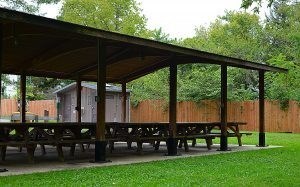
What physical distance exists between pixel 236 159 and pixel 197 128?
304cm

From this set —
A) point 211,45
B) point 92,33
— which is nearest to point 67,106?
point 211,45

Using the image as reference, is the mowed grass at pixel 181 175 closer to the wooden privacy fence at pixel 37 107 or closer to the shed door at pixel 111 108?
the shed door at pixel 111 108

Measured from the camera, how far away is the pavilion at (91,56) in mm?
9969

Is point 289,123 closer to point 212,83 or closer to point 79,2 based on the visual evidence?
point 212,83

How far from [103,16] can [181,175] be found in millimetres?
33540

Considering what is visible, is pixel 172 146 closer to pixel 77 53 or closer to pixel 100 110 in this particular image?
pixel 100 110

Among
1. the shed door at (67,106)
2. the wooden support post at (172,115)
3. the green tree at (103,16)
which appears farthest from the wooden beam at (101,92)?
the green tree at (103,16)

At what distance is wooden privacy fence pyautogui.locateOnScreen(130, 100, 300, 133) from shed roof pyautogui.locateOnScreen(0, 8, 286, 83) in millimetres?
13424

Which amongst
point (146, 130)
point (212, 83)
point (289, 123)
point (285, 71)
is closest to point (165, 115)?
point (212, 83)

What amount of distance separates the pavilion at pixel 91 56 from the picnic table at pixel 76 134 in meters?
0.55

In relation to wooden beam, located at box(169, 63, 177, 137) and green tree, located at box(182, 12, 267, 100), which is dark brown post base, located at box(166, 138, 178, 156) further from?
green tree, located at box(182, 12, 267, 100)

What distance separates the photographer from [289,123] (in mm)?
29297

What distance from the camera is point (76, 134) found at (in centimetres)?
1143

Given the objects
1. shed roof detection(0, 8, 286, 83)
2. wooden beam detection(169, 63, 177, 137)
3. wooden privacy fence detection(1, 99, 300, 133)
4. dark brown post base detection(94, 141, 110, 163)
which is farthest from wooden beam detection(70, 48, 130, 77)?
wooden privacy fence detection(1, 99, 300, 133)
